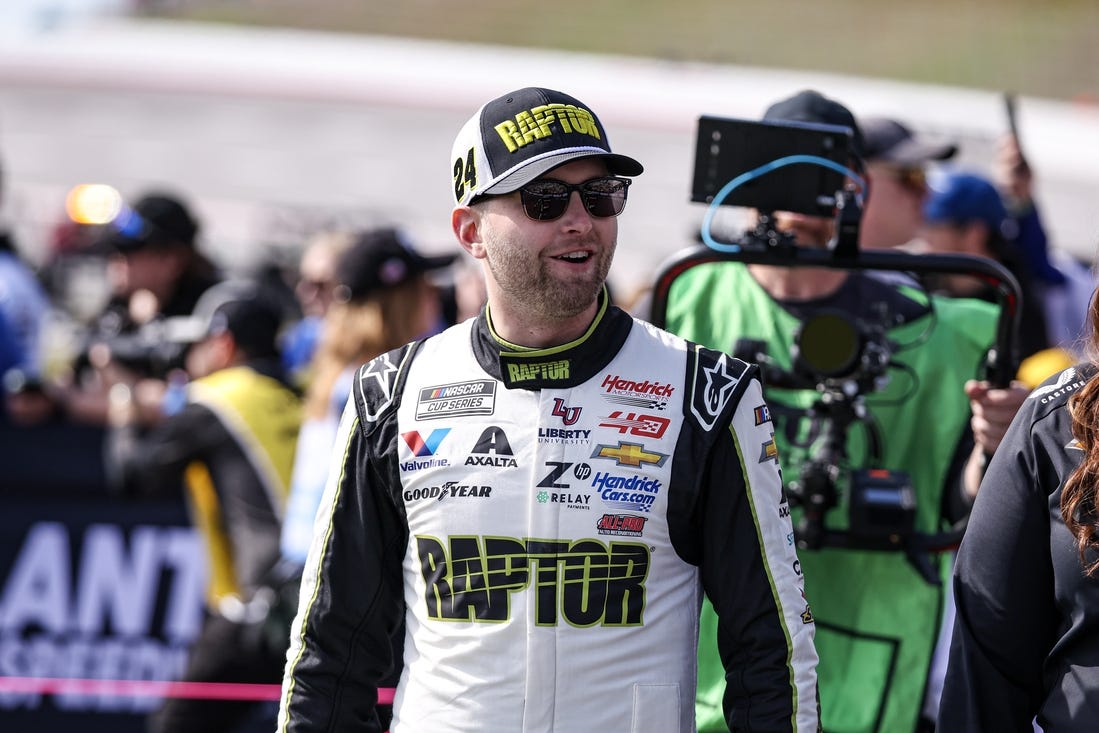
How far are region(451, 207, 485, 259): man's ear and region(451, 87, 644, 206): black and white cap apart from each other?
40 mm

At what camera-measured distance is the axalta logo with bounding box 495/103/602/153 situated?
244 cm

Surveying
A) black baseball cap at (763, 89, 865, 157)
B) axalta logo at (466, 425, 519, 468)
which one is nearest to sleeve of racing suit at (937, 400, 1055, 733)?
axalta logo at (466, 425, 519, 468)

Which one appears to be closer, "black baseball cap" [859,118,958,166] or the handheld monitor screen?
the handheld monitor screen

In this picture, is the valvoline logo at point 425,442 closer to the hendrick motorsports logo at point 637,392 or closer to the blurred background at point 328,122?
the hendrick motorsports logo at point 637,392

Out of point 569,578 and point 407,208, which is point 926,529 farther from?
point 407,208

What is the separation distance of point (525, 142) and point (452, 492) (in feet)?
2.02

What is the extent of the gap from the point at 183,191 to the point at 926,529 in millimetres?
15582

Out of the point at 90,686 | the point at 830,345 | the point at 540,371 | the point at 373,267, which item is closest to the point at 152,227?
the point at 373,267

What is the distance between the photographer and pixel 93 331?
22.4ft

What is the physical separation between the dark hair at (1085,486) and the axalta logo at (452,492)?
3.08 feet

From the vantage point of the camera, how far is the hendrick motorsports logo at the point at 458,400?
99.1 inches

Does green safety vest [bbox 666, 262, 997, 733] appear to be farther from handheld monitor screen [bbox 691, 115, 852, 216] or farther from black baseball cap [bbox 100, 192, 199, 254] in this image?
black baseball cap [bbox 100, 192, 199, 254]

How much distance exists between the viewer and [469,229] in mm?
2621

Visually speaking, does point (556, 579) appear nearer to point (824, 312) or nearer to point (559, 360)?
point (559, 360)
